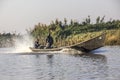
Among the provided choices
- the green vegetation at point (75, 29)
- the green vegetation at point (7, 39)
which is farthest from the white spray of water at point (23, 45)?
the green vegetation at point (7, 39)

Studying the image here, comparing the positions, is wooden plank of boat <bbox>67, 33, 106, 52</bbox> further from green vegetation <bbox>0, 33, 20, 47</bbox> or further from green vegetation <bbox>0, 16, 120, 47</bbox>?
green vegetation <bbox>0, 33, 20, 47</bbox>

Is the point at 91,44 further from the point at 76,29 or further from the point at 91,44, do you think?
the point at 76,29

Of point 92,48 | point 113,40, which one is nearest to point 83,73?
point 92,48

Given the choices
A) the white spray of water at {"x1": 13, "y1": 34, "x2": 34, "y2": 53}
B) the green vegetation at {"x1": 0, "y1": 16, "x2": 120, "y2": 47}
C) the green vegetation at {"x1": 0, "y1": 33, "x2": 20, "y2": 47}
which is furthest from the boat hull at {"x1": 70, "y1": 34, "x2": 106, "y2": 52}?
the green vegetation at {"x1": 0, "y1": 33, "x2": 20, "y2": 47}

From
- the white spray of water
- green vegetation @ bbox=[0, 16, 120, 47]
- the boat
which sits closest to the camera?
the boat

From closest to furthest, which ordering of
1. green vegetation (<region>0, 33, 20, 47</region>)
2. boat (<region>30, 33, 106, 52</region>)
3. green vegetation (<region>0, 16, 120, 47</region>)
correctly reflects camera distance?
boat (<region>30, 33, 106, 52</region>), green vegetation (<region>0, 16, 120, 47</region>), green vegetation (<region>0, 33, 20, 47</region>)

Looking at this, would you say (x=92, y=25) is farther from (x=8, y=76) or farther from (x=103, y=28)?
(x=8, y=76)

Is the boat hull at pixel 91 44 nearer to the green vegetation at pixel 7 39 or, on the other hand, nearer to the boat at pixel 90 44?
the boat at pixel 90 44

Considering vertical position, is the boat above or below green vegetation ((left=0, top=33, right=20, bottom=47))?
below

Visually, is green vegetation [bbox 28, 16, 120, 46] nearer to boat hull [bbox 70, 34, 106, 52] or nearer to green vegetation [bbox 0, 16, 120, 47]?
green vegetation [bbox 0, 16, 120, 47]

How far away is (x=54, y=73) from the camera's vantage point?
26.7m

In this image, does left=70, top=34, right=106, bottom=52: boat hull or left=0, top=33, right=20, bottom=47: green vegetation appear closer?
left=70, top=34, right=106, bottom=52: boat hull

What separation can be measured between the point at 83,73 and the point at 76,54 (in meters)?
23.4

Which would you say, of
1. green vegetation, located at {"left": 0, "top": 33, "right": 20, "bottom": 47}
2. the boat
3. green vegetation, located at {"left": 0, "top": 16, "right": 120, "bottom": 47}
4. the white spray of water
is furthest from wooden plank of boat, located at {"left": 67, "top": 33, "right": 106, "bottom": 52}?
green vegetation, located at {"left": 0, "top": 33, "right": 20, "bottom": 47}
